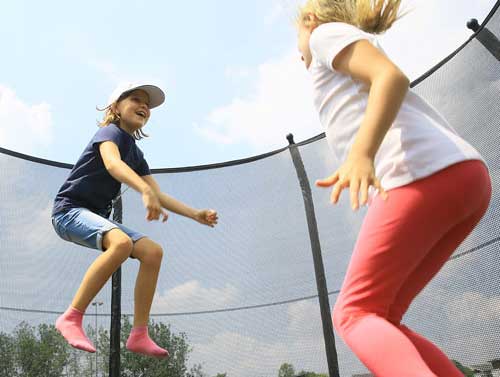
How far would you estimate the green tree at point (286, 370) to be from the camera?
295 cm

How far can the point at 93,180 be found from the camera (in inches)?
66.2

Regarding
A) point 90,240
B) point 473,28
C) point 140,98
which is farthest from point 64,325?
point 473,28

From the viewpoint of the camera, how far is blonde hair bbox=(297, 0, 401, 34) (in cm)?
98

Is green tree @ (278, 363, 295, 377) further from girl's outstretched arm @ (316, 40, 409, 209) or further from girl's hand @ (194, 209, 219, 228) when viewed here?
girl's outstretched arm @ (316, 40, 409, 209)

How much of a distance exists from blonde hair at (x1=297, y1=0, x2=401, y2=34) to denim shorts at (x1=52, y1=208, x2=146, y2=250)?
0.93m

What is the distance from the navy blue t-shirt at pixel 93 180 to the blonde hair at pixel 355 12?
89cm

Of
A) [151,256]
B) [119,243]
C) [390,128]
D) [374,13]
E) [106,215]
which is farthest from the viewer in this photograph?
[106,215]

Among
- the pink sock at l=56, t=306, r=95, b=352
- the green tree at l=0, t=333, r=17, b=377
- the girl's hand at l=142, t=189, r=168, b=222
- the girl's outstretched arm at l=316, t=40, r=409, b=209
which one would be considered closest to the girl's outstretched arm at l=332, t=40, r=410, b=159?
the girl's outstretched arm at l=316, t=40, r=409, b=209

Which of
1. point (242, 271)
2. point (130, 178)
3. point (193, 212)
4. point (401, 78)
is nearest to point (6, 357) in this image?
point (242, 271)

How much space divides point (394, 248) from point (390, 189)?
0.32 ft

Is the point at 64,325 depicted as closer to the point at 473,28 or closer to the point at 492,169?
the point at 492,169

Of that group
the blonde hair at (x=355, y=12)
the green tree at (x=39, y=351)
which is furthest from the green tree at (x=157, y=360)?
the blonde hair at (x=355, y=12)

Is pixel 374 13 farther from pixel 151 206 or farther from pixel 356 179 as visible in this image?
pixel 151 206

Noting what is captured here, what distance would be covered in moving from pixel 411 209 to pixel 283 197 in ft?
8.53
